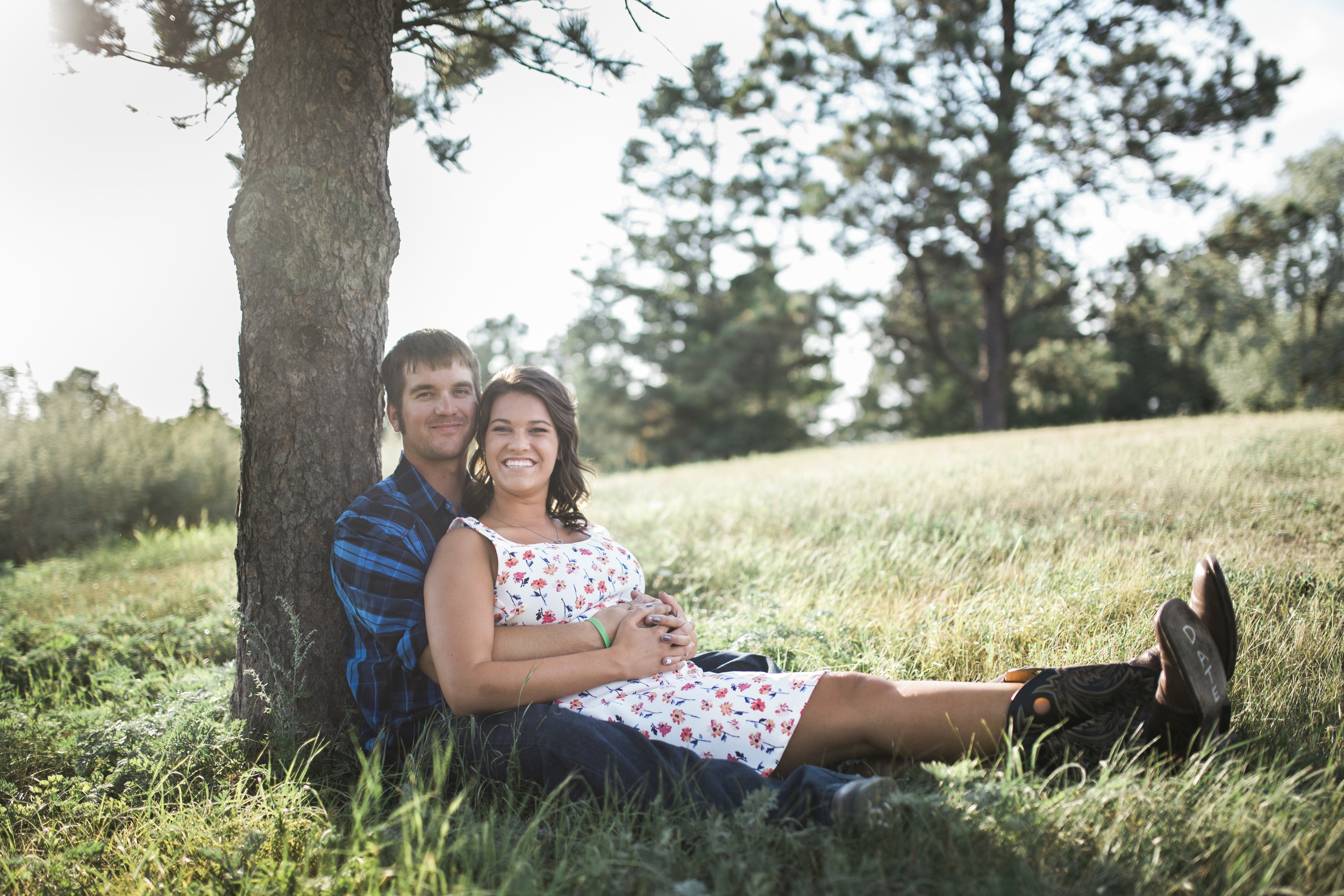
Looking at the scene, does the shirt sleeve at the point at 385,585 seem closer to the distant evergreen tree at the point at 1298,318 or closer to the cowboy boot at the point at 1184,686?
the cowboy boot at the point at 1184,686

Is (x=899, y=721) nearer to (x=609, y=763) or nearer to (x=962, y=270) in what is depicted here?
(x=609, y=763)

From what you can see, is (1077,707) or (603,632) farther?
(603,632)

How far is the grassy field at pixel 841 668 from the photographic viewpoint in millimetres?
1651

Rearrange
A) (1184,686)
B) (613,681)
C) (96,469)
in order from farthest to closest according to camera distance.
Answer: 1. (96,469)
2. (613,681)
3. (1184,686)

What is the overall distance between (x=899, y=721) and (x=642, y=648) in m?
0.84

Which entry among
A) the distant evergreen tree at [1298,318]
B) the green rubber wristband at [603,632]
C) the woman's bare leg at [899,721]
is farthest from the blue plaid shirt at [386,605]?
the distant evergreen tree at [1298,318]

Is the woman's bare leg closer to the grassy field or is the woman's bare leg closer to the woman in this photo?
the woman

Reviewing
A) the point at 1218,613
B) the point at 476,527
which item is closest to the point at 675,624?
the point at 476,527

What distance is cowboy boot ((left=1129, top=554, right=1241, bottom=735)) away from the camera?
2.02 metres

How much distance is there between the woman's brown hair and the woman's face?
33 millimetres

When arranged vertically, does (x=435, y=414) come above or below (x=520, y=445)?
above

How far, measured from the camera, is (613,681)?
229cm

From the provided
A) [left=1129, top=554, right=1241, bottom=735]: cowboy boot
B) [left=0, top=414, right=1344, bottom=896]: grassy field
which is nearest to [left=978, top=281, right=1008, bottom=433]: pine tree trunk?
[left=0, top=414, right=1344, bottom=896]: grassy field

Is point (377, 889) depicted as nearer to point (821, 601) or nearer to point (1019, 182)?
point (821, 601)
